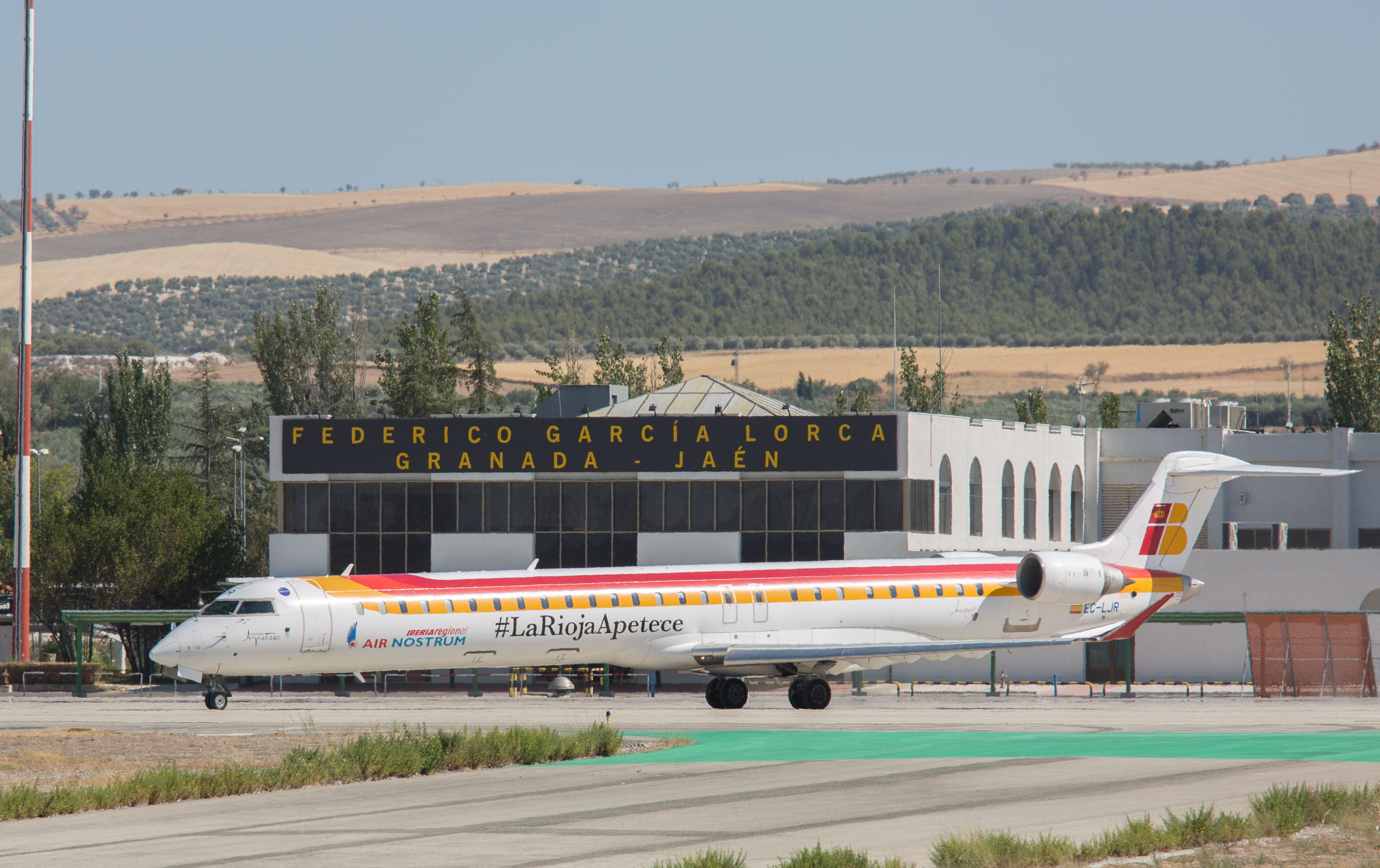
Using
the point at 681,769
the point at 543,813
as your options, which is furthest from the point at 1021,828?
the point at 681,769

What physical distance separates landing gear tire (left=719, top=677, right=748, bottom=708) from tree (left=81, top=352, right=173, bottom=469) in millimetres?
52605

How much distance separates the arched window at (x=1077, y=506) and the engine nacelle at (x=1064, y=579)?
32.4 meters

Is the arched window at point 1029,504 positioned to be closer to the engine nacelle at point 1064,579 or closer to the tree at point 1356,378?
the engine nacelle at point 1064,579

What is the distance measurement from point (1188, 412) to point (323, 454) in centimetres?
4057

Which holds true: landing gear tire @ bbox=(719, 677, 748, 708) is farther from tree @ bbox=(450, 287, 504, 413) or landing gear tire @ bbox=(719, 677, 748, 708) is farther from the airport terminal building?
tree @ bbox=(450, 287, 504, 413)

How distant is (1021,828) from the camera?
1759 cm

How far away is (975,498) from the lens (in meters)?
61.5

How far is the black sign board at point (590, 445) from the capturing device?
56875 mm

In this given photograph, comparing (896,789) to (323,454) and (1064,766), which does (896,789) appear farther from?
(323,454)

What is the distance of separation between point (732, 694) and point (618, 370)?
50.9 meters

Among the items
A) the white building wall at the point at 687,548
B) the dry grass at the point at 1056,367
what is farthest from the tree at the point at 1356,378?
the dry grass at the point at 1056,367

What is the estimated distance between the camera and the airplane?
32.3 m

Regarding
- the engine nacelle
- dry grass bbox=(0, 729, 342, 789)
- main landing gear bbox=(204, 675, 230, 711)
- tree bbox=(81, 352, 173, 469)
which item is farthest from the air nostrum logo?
tree bbox=(81, 352, 173, 469)

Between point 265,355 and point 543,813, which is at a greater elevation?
point 265,355
